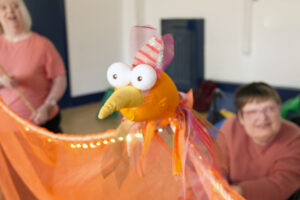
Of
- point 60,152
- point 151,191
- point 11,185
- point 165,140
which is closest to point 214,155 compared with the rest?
point 165,140

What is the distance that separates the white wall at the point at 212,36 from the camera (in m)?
3.00

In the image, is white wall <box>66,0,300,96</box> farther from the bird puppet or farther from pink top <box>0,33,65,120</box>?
the bird puppet

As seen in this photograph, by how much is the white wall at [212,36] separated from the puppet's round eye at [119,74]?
8.83ft

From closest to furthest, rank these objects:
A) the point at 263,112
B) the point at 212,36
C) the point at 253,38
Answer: the point at 263,112
the point at 253,38
the point at 212,36

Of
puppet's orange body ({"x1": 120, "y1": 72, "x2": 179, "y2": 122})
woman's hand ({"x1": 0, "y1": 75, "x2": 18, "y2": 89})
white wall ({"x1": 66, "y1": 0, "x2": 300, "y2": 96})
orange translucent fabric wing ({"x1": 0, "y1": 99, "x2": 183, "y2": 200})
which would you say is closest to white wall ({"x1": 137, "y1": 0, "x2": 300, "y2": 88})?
white wall ({"x1": 66, "y1": 0, "x2": 300, "y2": 96})

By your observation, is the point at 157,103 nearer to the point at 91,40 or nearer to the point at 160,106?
the point at 160,106

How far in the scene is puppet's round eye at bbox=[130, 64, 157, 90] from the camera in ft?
1.66

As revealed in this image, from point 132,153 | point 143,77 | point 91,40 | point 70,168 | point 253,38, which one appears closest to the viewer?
point 143,77

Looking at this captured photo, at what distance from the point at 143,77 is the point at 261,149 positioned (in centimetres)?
75

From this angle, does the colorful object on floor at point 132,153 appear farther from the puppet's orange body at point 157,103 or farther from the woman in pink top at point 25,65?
the woman in pink top at point 25,65

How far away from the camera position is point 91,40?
374 centimetres

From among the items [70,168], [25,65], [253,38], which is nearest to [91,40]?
[253,38]

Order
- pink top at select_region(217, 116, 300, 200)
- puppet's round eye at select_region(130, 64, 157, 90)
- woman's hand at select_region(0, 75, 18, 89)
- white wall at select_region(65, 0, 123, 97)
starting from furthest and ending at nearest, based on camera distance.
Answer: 1. white wall at select_region(65, 0, 123, 97)
2. woman's hand at select_region(0, 75, 18, 89)
3. pink top at select_region(217, 116, 300, 200)
4. puppet's round eye at select_region(130, 64, 157, 90)

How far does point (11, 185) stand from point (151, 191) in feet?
1.19
